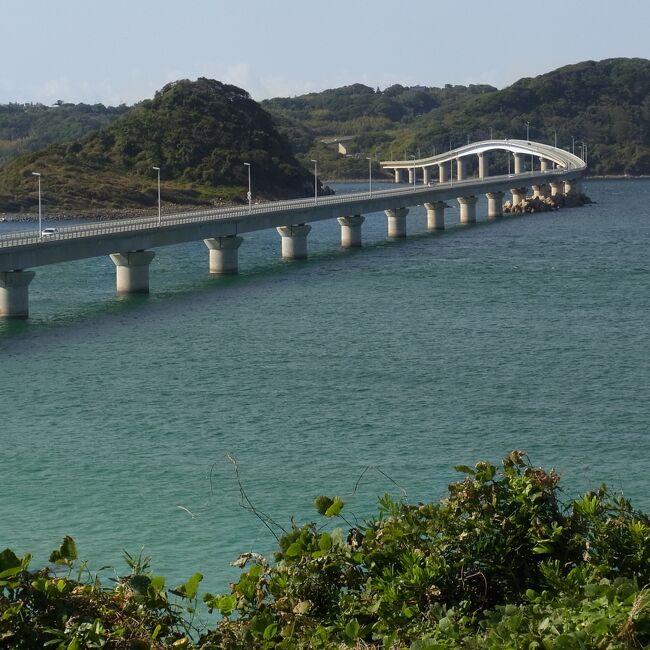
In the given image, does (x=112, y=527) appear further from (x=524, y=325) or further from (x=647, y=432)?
(x=524, y=325)

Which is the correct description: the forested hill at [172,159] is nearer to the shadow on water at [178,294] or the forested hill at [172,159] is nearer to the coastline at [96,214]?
the coastline at [96,214]

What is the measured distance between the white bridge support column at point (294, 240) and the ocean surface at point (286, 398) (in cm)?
1477

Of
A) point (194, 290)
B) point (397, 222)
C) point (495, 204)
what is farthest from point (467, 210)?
point (194, 290)

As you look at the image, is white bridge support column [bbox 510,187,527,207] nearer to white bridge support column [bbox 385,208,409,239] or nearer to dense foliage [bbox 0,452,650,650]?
white bridge support column [bbox 385,208,409,239]

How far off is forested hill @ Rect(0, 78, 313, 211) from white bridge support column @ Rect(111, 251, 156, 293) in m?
81.4

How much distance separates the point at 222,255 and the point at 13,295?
2457 centimetres

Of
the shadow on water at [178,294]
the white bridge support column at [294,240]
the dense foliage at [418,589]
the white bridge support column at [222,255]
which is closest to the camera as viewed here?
the dense foliage at [418,589]

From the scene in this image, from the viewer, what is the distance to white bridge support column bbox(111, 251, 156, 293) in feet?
229

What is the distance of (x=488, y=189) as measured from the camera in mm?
139000

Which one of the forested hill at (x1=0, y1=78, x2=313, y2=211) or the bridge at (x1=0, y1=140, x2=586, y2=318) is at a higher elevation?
the forested hill at (x1=0, y1=78, x2=313, y2=211)

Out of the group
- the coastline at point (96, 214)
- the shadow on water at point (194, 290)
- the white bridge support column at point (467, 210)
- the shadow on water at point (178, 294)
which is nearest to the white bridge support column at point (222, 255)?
the shadow on water at point (194, 290)

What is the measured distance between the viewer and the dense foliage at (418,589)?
10.8m

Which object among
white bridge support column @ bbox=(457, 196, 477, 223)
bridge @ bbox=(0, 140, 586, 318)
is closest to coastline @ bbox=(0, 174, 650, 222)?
white bridge support column @ bbox=(457, 196, 477, 223)

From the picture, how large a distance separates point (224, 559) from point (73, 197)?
438 ft
